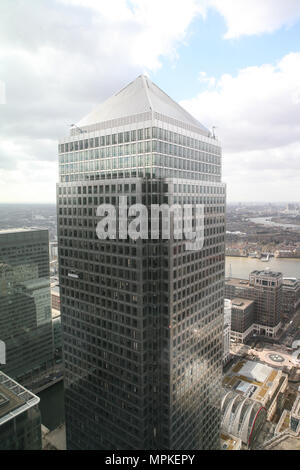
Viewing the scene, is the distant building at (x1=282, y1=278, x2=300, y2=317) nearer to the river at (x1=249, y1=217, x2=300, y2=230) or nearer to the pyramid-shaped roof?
the river at (x1=249, y1=217, x2=300, y2=230)

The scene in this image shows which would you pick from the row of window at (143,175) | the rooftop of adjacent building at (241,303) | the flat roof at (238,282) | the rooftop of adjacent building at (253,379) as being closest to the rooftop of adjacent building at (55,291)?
the rooftop of adjacent building at (253,379)

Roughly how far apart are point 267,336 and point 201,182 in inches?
2528

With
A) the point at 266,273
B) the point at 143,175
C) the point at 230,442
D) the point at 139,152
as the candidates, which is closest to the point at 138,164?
the point at 139,152

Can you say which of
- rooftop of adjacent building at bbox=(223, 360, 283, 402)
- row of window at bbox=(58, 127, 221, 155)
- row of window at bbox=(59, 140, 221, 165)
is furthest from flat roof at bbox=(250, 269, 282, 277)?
row of window at bbox=(58, 127, 221, 155)

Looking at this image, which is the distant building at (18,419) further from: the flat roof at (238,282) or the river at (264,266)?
the river at (264,266)

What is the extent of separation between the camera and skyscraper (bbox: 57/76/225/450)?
24.0m

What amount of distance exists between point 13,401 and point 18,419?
1138 millimetres

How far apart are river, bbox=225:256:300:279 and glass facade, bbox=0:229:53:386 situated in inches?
2327

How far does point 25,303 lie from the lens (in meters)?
54.2

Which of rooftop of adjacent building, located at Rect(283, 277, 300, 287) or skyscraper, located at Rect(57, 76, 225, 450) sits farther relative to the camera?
rooftop of adjacent building, located at Rect(283, 277, 300, 287)

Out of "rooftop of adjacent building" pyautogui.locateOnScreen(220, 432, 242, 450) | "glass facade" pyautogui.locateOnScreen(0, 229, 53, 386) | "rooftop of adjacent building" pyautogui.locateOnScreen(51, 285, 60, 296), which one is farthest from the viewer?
"rooftop of adjacent building" pyautogui.locateOnScreen(51, 285, 60, 296)

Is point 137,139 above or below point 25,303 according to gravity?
above

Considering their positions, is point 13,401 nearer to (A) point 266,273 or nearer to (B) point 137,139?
(B) point 137,139
